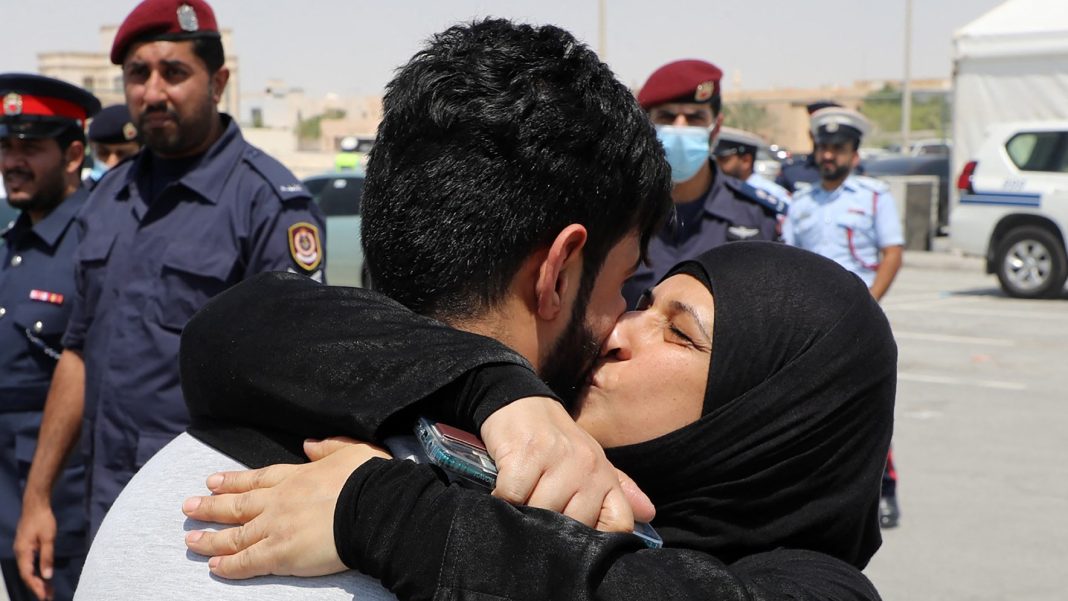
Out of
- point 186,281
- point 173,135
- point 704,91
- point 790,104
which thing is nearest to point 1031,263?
point 704,91

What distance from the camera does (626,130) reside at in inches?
56.6

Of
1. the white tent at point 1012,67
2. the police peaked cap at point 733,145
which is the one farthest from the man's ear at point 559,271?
the white tent at point 1012,67

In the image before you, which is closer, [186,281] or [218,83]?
[186,281]

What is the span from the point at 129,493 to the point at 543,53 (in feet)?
2.24

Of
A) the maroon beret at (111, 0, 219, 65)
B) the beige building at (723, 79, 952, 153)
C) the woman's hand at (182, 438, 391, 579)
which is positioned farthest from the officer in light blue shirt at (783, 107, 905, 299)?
the beige building at (723, 79, 952, 153)

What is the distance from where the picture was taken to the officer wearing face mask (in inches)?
184

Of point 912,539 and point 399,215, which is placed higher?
point 399,215

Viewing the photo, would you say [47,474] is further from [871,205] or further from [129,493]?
[871,205]

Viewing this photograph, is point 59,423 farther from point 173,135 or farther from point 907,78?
point 907,78

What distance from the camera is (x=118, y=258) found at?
3338mm

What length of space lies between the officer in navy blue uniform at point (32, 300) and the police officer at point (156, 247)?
0.72ft

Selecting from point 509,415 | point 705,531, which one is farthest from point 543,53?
point 705,531

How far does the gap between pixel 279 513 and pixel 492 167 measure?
42 cm

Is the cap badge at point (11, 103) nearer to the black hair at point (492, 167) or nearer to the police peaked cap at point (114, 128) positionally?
the police peaked cap at point (114, 128)
